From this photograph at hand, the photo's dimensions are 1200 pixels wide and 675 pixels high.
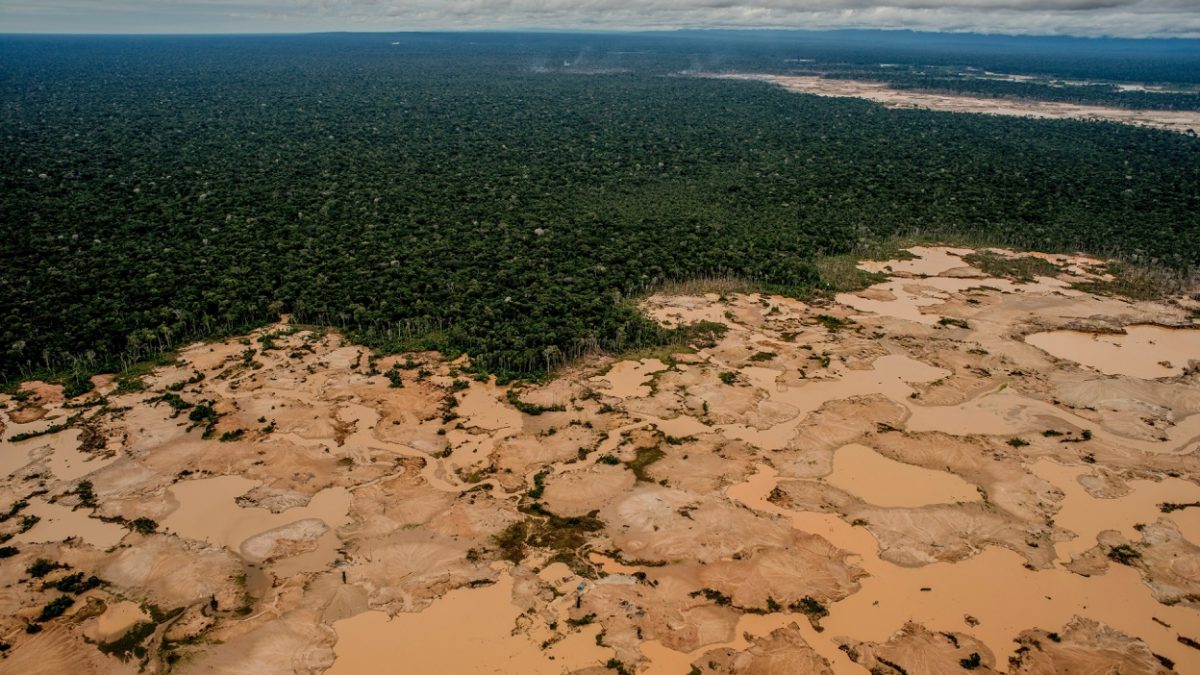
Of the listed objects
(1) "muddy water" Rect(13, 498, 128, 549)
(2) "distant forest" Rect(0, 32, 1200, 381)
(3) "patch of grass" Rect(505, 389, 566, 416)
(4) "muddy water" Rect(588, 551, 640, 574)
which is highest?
(2) "distant forest" Rect(0, 32, 1200, 381)

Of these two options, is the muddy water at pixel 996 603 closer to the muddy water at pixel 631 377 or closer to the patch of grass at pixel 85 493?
the muddy water at pixel 631 377

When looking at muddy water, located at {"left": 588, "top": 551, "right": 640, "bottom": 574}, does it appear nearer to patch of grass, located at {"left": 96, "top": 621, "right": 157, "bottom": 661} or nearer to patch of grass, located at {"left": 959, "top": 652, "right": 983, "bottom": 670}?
patch of grass, located at {"left": 959, "top": 652, "right": 983, "bottom": 670}

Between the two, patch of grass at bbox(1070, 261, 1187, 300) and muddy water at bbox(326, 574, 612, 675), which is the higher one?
patch of grass at bbox(1070, 261, 1187, 300)

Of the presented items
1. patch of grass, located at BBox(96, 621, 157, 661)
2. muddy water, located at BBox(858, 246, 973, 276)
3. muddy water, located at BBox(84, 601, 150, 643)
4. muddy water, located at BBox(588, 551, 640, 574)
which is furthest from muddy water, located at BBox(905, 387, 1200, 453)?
muddy water, located at BBox(84, 601, 150, 643)

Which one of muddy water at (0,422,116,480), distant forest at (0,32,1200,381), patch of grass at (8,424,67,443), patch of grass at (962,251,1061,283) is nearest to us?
muddy water at (0,422,116,480)

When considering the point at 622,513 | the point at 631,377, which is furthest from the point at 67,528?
the point at 631,377

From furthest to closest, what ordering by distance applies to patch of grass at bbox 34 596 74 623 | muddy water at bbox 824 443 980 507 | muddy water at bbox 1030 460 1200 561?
muddy water at bbox 824 443 980 507
muddy water at bbox 1030 460 1200 561
patch of grass at bbox 34 596 74 623

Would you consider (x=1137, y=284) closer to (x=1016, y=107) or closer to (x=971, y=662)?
(x=971, y=662)


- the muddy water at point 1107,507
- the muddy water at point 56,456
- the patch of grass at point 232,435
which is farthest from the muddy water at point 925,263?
the muddy water at point 56,456
